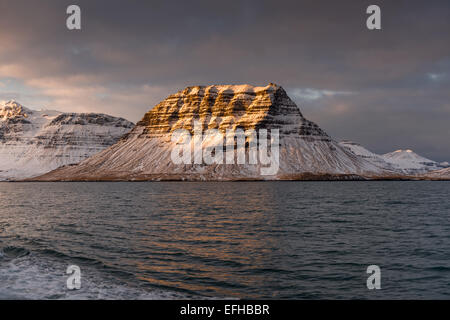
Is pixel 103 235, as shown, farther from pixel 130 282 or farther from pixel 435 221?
pixel 435 221

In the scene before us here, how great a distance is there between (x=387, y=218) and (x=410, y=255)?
23.9 metres

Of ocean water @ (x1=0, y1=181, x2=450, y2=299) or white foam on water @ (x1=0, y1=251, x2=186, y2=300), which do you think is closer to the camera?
white foam on water @ (x1=0, y1=251, x2=186, y2=300)

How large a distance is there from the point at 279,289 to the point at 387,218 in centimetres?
3559

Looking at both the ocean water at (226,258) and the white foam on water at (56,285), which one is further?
the ocean water at (226,258)

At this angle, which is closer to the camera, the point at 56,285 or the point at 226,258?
the point at 56,285

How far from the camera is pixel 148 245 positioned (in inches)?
1260

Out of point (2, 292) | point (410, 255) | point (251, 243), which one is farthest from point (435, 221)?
point (2, 292)
